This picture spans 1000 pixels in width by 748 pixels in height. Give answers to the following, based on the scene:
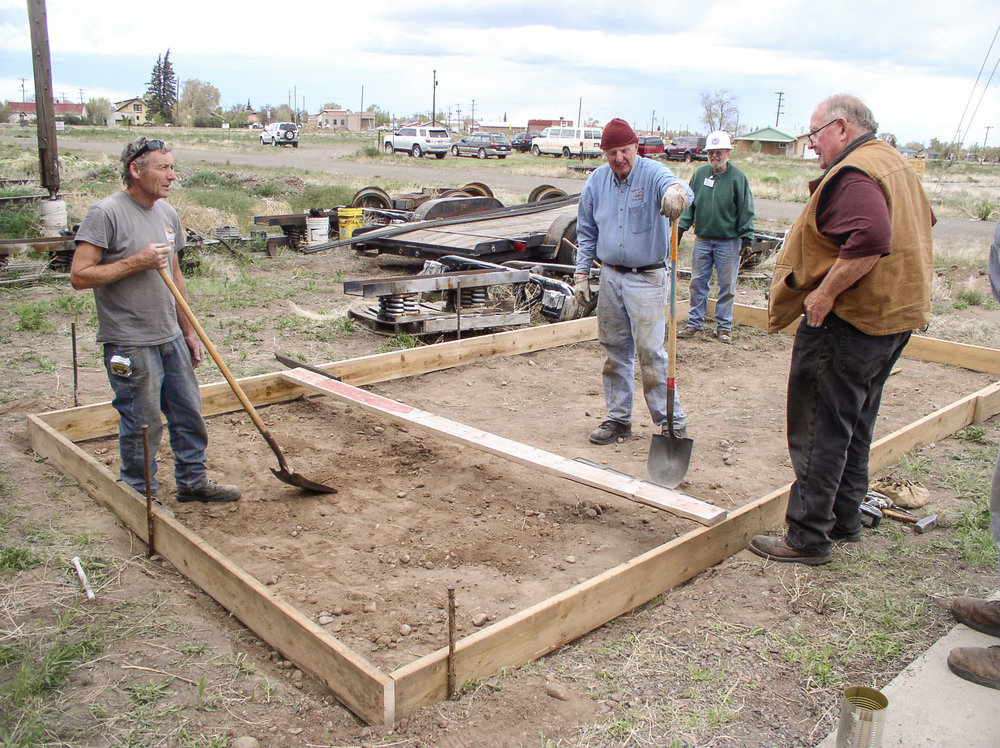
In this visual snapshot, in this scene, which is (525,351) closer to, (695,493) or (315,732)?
(695,493)

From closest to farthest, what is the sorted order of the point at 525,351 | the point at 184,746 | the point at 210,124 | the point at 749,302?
the point at 184,746, the point at 525,351, the point at 749,302, the point at 210,124

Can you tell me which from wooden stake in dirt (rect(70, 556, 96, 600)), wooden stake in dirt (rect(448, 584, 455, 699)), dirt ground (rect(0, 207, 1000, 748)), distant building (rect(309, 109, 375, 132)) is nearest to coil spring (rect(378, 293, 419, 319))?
dirt ground (rect(0, 207, 1000, 748))

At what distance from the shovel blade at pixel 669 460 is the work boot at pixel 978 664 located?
1.81m

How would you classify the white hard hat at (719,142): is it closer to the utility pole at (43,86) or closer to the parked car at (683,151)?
the utility pole at (43,86)

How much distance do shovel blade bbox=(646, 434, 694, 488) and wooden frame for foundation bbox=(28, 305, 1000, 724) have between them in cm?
59

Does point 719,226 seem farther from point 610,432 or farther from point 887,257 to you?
point 887,257

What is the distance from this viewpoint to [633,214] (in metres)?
5.02

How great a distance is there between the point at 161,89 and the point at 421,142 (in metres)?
90.4

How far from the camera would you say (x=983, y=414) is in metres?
6.00

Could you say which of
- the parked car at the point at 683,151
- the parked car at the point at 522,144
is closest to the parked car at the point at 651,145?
the parked car at the point at 683,151

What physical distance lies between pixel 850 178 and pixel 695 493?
2.05 meters

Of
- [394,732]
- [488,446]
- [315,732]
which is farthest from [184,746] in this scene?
[488,446]

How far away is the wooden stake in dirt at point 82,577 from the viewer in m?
3.46

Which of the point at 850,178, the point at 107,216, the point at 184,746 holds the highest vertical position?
the point at 850,178
